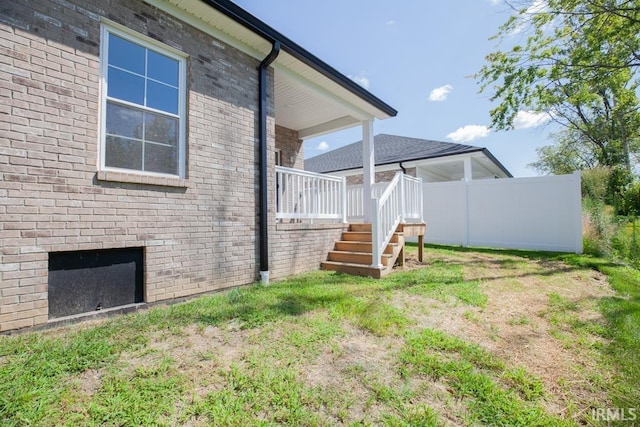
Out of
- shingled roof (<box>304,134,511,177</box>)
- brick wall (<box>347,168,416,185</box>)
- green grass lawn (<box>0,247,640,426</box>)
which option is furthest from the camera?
brick wall (<box>347,168,416,185</box>)

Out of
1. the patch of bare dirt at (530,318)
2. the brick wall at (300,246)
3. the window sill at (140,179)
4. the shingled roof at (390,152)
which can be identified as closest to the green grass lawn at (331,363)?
the patch of bare dirt at (530,318)

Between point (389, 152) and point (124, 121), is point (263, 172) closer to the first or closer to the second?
point (124, 121)

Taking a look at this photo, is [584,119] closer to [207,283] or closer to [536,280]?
[536,280]

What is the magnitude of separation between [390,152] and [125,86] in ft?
36.9

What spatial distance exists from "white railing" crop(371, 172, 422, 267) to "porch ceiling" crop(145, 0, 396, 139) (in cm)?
205

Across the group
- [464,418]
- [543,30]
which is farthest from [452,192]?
[464,418]

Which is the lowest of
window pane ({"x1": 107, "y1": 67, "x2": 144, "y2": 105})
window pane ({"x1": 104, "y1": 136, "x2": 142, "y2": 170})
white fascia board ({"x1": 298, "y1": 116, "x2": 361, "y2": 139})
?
window pane ({"x1": 104, "y1": 136, "x2": 142, "y2": 170})

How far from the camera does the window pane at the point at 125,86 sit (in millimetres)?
3434

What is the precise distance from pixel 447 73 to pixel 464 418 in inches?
460

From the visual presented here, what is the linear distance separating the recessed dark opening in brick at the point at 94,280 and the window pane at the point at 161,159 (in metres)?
1.03

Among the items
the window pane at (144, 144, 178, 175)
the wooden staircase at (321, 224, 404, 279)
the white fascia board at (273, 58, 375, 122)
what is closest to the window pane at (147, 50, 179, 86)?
the window pane at (144, 144, 178, 175)

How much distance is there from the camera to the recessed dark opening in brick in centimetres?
298

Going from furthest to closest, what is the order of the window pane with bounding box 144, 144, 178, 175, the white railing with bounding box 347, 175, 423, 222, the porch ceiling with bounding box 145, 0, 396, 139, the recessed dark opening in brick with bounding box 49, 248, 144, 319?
the white railing with bounding box 347, 175, 423, 222
the porch ceiling with bounding box 145, 0, 396, 139
the window pane with bounding box 144, 144, 178, 175
the recessed dark opening in brick with bounding box 49, 248, 144, 319

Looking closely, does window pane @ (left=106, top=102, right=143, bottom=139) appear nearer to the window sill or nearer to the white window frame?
the white window frame
